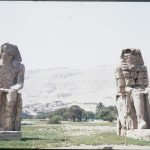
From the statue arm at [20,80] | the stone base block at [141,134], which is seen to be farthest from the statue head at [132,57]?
the statue arm at [20,80]

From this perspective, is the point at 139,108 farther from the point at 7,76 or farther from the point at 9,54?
the point at 9,54

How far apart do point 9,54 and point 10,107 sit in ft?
8.30

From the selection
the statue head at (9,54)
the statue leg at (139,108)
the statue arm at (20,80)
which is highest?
the statue head at (9,54)

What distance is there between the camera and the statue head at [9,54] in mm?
18516

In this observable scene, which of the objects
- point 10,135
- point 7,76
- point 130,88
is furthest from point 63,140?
point 130,88

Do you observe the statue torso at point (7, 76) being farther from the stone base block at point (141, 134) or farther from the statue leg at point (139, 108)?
the stone base block at point (141, 134)

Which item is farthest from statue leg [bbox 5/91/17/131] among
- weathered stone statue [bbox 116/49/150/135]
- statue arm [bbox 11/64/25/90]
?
weathered stone statue [bbox 116/49/150/135]

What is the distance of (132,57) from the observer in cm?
1980

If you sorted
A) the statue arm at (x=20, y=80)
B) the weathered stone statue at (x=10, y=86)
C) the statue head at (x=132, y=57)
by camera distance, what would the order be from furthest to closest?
the statue head at (x=132, y=57) → the statue arm at (x=20, y=80) → the weathered stone statue at (x=10, y=86)

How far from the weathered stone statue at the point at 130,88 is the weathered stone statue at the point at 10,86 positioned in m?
Answer: 4.96

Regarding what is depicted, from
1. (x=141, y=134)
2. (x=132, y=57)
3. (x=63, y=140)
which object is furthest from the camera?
(x=132, y=57)

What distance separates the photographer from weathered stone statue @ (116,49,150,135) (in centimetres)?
1869

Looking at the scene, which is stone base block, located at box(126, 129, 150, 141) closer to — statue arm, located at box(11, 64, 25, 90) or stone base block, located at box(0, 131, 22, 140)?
stone base block, located at box(0, 131, 22, 140)

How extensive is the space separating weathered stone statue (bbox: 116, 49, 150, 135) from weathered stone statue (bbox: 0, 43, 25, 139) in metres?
4.96
